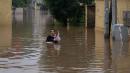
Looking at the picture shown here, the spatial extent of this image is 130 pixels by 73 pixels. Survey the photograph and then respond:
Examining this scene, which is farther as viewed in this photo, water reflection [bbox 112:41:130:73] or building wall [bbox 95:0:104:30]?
building wall [bbox 95:0:104:30]

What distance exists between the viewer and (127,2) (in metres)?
33.9

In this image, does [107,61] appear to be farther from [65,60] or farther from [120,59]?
[65,60]

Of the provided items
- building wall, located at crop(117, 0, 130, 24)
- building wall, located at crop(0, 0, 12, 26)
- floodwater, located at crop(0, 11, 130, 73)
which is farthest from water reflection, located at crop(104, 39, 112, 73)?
building wall, located at crop(0, 0, 12, 26)

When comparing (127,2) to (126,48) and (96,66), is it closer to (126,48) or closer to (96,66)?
(126,48)

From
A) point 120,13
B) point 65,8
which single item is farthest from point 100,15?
point 65,8

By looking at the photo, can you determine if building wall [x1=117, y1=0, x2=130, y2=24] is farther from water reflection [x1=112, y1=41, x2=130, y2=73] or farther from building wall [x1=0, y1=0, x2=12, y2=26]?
building wall [x1=0, y1=0, x2=12, y2=26]

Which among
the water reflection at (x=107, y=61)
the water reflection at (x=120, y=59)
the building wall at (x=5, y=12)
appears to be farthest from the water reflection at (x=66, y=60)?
the building wall at (x=5, y=12)

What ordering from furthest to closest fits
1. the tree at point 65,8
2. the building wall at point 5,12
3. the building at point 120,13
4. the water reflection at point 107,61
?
the tree at point 65,8
the building wall at point 5,12
the building at point 120,13
the water reflection at point 107,61

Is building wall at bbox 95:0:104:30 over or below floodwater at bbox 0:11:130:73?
over

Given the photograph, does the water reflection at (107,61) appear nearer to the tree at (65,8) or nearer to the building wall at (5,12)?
the building wall at (5,12)

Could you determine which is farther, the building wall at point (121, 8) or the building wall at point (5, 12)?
the building wall at point (5, 12)

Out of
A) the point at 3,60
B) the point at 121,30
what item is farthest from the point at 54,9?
the point at 3,60

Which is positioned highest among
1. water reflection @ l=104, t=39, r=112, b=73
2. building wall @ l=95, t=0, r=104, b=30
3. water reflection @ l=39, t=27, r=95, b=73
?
building wall @ l=95, t=0, r=104, b=30

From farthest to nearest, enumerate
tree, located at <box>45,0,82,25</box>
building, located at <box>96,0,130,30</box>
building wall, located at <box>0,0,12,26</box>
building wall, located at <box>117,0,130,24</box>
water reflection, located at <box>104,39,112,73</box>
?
tree, located at <box>45,0,82,25</box>, building wall, located at <box>0,0,12,26</box>, building wall, located at <box>117,0,130,24</box>, building, located at <box>96,0,130,30</box>, water reflection, located at <box>104,39,112,73</box>
